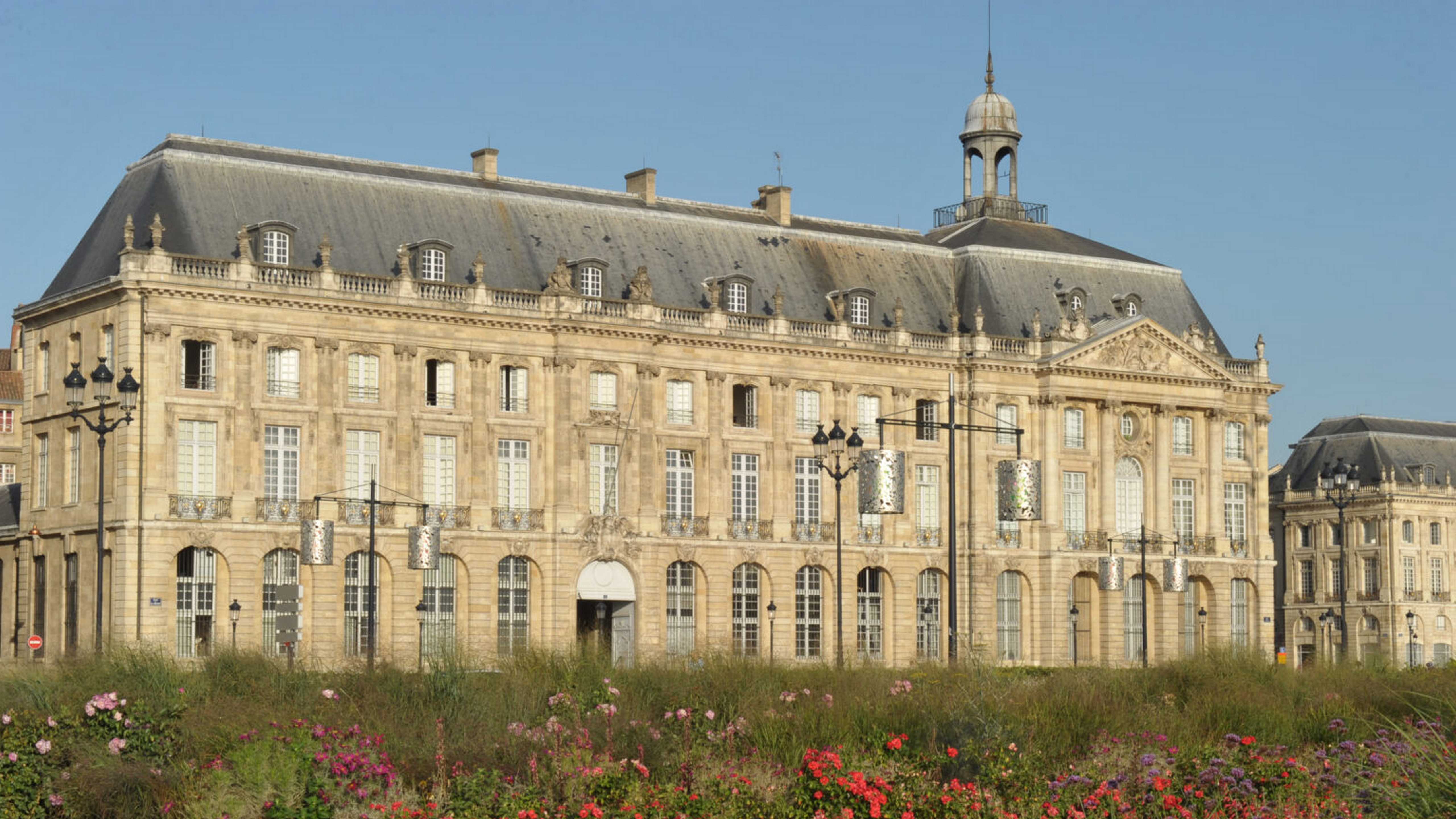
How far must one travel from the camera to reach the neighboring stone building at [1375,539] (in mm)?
106938

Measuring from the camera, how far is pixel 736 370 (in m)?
70.5

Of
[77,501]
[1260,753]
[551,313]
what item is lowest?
[1260,753]

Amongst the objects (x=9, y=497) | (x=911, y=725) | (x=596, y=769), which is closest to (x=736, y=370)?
(x=9, y=497)

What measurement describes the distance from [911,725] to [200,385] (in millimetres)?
34832

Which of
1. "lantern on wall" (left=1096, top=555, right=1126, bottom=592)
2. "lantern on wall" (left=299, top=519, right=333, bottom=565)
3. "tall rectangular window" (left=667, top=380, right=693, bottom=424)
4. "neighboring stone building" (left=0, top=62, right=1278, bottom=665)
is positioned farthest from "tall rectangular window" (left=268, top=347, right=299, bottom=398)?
"lantern on wall" (left=1096, top=555, right=1126, bottom=592)

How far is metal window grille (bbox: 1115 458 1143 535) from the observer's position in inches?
3051

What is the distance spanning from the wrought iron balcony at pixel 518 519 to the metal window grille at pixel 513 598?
83 cm

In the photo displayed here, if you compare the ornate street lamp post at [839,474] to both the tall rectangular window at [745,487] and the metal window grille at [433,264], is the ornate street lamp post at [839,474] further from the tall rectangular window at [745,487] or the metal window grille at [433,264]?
the metal window grille at [433,264]

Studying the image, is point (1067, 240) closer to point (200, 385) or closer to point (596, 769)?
point (200, 385)

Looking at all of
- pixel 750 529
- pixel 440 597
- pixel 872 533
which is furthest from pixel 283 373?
pixel 872 533

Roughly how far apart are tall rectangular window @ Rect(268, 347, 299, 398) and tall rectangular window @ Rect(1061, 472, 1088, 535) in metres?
26.3

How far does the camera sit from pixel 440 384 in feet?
215

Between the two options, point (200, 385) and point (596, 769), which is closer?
point (596, 769)

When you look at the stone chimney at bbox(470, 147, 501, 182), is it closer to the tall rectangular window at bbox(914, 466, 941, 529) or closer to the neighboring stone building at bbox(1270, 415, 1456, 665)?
the tall rectangular window at bbox(914, 466, 941, 529)
